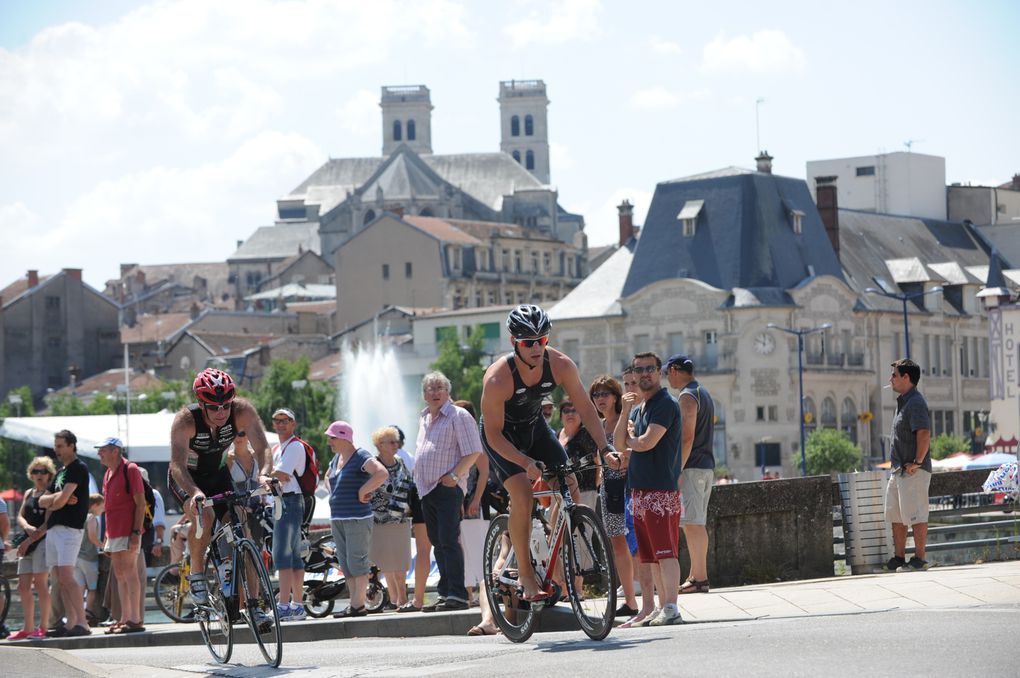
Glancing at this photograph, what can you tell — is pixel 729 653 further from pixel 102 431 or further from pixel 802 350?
pixel 802 350

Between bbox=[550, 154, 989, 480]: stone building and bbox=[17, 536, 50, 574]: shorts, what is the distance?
70767mm

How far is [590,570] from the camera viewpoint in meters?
10.9

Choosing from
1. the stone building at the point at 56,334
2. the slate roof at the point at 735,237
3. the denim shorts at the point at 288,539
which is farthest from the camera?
the stone building at the point at 56,334

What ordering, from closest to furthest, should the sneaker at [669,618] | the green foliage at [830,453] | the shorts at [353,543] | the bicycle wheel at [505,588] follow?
the bicycle wheel at [505,588] → the sneaker at [669,618] → the shorts at [353,543] → the green foliage at [830,453]

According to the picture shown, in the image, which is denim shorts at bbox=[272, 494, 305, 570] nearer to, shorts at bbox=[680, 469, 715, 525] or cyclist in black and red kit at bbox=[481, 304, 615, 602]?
shorts at bbox=[680, 469, 715, 525]

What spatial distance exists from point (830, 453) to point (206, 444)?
7392cm

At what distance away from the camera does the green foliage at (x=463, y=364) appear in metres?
93.8

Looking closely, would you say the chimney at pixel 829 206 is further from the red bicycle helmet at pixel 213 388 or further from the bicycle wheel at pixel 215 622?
the red bicycle helmet at pixel 213 388

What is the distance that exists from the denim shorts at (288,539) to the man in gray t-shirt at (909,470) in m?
5.04

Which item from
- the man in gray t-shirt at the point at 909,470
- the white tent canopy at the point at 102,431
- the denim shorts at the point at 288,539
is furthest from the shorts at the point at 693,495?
the white tent canopy at the point at 102,431

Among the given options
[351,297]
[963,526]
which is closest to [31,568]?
[963,526]

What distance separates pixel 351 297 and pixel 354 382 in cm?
2787

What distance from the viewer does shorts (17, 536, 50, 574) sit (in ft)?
56.6

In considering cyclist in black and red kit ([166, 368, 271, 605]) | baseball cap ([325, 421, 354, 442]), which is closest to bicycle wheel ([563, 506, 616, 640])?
cyclist in black and red kit ([166, 368, 271, 605])
